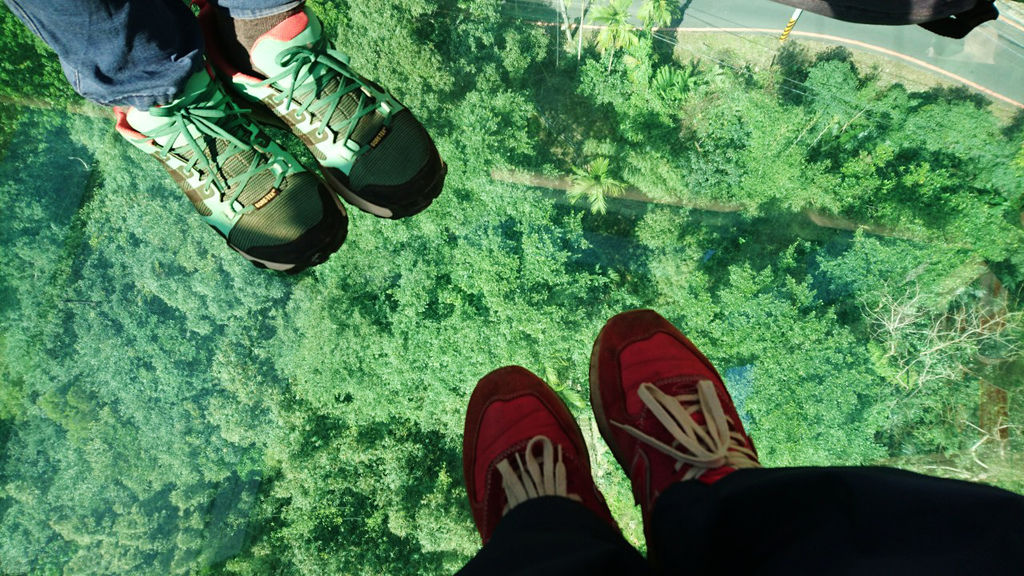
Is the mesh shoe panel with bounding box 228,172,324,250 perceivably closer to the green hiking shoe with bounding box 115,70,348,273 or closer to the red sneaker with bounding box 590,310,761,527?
the green hiking shoe with bounding box 115,70,348,273

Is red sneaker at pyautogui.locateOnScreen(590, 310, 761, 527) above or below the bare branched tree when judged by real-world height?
above

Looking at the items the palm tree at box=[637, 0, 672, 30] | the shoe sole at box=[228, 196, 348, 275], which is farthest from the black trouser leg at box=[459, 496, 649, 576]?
the palm tree at box=[637, 0, 672, 30]

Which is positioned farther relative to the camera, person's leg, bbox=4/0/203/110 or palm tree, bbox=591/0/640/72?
palm tree, bbox=591/0/640/72

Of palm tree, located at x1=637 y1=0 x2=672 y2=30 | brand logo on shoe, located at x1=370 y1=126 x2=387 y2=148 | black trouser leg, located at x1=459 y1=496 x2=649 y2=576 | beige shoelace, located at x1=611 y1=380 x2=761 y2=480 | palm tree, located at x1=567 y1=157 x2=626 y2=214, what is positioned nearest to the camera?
black trouser leg, located at x1=459 y1=496 x2=649 y2=576

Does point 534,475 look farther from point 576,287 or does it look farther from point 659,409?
point 576,287

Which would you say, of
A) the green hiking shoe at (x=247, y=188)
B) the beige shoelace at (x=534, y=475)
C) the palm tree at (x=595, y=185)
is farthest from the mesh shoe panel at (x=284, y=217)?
the palm tree at (x=595, y=185)

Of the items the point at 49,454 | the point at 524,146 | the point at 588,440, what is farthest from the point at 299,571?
the point at 524,146

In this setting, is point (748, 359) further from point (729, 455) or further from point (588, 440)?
point (729, 455)

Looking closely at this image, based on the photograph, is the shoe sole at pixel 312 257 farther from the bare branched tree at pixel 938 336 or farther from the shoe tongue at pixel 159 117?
the bare branched tree at pixel 938 336
